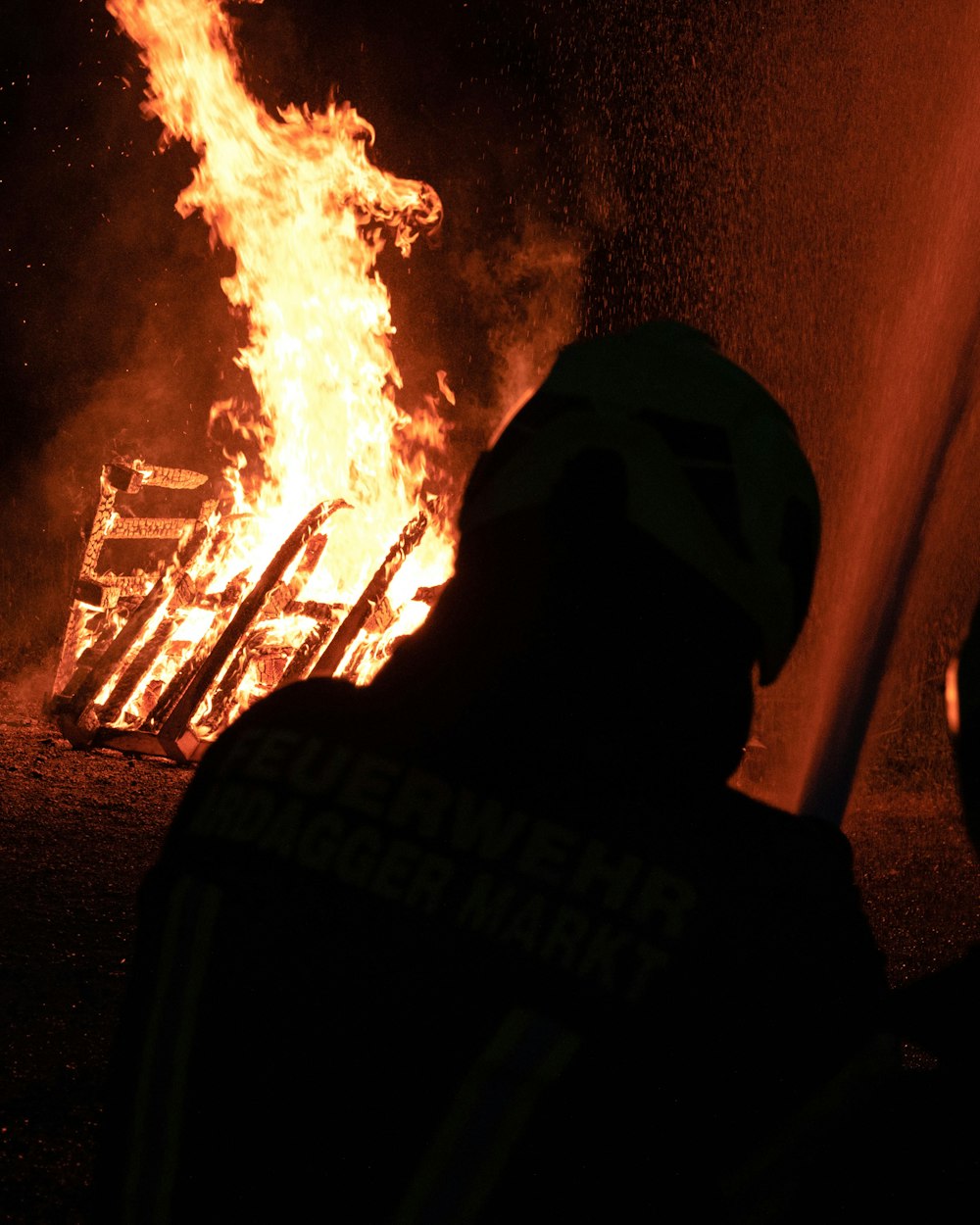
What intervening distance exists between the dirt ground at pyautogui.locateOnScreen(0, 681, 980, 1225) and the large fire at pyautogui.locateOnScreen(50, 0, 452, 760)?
37.2 inches

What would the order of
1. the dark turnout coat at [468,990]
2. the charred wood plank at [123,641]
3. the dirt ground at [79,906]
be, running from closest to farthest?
1. the dark turnout coat at [468,990]
2. the dirt ground at [79,906]
3. the charred wood plank at [123,641]

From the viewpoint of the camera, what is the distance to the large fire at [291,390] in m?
6.45

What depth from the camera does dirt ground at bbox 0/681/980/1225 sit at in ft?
8.69

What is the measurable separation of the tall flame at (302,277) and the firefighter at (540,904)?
625 cm

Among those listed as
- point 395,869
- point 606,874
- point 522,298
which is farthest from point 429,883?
point 522,298

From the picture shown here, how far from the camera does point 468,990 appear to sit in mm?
958

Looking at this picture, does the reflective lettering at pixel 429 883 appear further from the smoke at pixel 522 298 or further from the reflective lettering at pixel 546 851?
the smoke at pixel 522 298

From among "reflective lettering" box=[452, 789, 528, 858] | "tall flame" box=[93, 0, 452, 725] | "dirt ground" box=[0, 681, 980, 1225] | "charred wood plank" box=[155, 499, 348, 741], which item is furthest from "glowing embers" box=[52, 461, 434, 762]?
"reflective lettering" box=[452, 789, 528, 858]

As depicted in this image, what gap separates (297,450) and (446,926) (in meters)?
7.13

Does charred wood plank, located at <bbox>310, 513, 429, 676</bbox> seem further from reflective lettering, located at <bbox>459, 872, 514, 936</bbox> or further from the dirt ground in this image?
reflective lettering, located at <bbox>459, 872, 514, 936</bbox>

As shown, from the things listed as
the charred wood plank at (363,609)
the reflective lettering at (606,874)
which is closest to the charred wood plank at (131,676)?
the charred wood plank at (363,609)

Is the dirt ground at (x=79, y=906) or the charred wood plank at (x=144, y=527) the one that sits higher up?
the charred wood plank at (x=144, y=527)

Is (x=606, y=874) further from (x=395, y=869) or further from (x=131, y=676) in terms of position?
(x=131, y=676)

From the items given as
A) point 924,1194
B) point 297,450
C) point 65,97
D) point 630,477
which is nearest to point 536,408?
point 630,477
